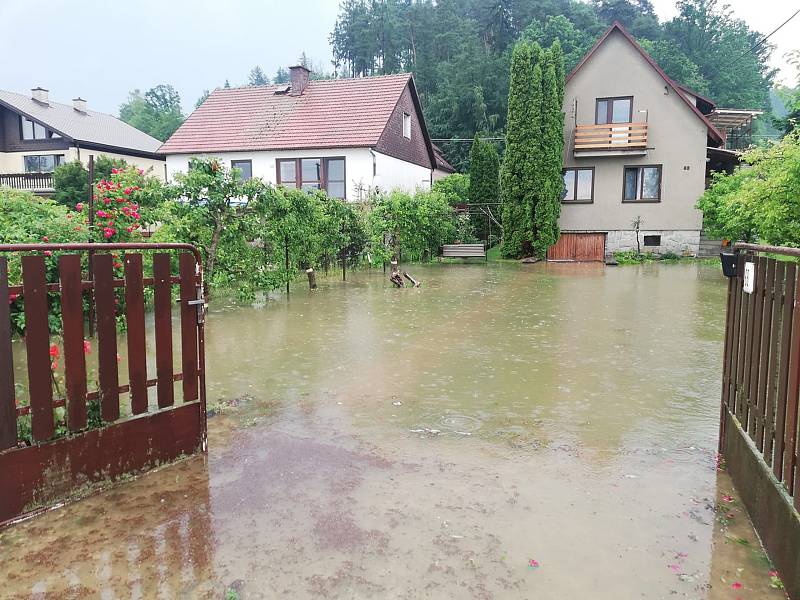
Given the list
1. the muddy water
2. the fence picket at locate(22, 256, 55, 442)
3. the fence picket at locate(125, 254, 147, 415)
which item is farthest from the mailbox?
the fence picket at locate(22, 256, 55, 442)

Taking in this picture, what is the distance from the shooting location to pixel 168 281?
4168mm

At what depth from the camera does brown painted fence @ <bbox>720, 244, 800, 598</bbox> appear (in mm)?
2959

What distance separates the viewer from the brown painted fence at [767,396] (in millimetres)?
2959

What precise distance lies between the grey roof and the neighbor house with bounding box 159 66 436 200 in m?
11.9

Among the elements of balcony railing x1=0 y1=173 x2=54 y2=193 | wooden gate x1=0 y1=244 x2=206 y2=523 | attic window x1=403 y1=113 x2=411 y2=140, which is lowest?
wooden gate x1=0 y1=244 x2=206 y2=523

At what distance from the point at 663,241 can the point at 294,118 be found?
15810 millimetres

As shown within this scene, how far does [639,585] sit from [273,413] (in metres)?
3.42

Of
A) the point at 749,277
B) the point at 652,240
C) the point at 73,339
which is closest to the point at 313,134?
the point at 652,240

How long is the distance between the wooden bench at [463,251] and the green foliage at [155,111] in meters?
51.3

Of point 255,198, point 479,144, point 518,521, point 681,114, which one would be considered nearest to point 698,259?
point 681,114

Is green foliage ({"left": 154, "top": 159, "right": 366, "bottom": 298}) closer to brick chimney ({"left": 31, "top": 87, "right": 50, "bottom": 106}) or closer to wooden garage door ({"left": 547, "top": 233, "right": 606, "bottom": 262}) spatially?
wooden garage door ({"left": 547, "top": 233, "right": 606, "bottom": 262})

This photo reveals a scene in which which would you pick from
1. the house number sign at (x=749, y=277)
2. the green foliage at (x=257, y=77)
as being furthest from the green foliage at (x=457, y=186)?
the green foliage at (x=257, y=77)

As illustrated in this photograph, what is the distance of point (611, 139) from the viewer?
24672mm

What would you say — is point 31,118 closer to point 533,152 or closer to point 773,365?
point 533,152
